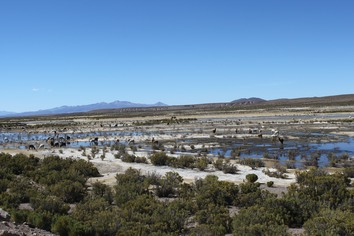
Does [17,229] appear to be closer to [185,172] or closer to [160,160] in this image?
[185,172]

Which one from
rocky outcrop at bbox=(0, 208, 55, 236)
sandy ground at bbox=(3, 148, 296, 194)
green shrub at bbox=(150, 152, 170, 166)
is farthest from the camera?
green shrub at bbox=(150, 152, 170, 166)

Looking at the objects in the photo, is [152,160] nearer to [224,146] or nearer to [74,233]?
[224,146]

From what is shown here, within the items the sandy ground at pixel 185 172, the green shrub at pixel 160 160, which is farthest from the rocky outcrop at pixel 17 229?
the green shrub at pixel 160 160

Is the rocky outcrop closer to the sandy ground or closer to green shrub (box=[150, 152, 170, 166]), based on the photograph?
the sandy ground

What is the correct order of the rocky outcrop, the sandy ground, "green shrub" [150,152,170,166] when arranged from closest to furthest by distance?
the rocky outcrop → the sandy ground → "green shrub" [150,152,170,166]

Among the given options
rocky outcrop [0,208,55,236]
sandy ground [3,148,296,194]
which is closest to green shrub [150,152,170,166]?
sandy ground [3,148,296,194]

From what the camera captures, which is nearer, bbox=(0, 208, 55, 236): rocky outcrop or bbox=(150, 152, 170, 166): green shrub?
bbox=(0, 208, 55, 236): rocky outcrop

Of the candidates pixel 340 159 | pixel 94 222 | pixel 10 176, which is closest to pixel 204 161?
pixel 340 159

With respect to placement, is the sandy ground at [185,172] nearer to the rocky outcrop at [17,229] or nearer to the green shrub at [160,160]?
the green shrub at [160,160]

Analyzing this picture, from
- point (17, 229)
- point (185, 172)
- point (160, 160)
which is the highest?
point (17, 229)

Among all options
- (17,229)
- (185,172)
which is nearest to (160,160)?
(185,172)

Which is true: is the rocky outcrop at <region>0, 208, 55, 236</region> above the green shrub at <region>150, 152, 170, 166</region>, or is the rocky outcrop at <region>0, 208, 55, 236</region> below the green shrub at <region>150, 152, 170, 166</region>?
above
